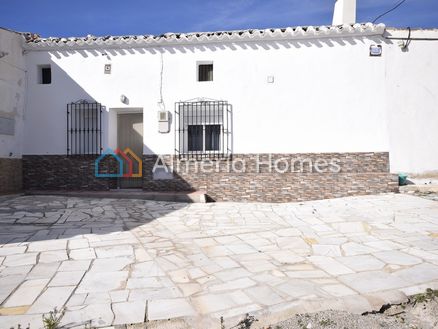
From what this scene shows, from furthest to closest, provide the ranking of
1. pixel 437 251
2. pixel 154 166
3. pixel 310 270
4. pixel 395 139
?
pixel 154 166 → pixel 395 139 → pixel 437 251 → pixel 310 270

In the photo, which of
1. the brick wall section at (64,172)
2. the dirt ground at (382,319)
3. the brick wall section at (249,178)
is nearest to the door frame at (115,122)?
the brick wall section at (64,172)

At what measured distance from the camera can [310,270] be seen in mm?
3287

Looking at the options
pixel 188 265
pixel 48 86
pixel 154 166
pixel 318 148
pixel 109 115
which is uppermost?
pixel 48 86

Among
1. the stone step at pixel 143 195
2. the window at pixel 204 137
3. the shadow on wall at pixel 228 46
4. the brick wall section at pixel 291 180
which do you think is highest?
the shadow on wall at pixel 228 46

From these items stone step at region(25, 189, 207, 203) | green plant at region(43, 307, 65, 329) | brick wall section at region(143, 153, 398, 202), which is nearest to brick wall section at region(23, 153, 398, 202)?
brick wall section at region(143, 153, 398, 202)

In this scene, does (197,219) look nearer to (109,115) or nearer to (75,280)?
(75,280)

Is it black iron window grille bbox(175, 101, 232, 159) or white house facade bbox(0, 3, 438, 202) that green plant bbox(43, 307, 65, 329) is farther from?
black iron window grille bbox(175, 101, 232, 159)

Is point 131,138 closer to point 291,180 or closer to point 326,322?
point 291,180

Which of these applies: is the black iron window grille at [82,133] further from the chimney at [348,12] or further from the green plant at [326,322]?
the green plant at [326,322]

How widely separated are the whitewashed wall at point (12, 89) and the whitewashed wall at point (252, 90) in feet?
0.72

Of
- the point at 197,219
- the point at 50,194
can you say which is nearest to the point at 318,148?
the point at 197,219

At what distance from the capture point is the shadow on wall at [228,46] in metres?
7.64

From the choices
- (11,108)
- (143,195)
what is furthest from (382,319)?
(11,108)

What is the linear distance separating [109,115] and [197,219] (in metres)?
4.21
